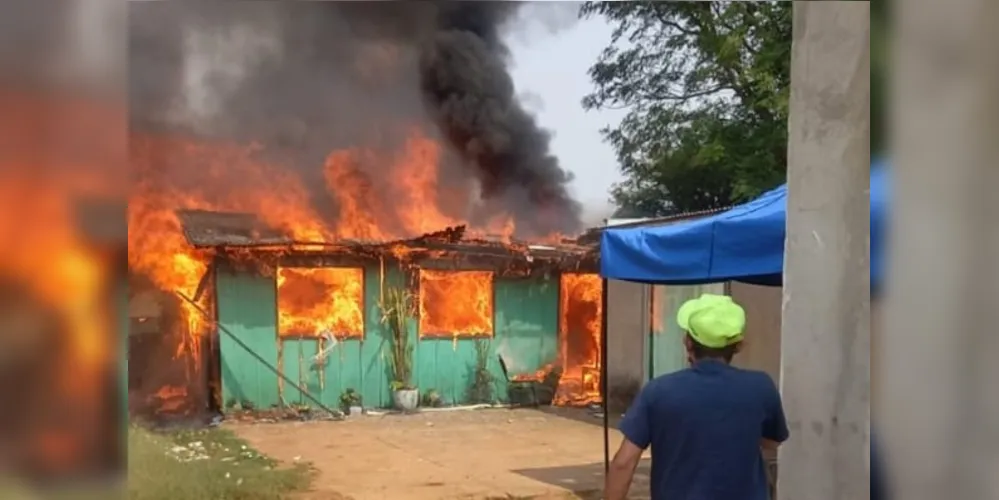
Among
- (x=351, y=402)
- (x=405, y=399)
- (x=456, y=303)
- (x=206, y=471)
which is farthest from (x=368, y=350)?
(x=206, y=471)

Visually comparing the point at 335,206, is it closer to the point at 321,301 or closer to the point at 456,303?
the point at 321,301

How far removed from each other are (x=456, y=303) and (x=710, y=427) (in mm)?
10874

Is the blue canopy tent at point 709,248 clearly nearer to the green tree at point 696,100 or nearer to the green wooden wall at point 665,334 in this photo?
the green tree at point 696,100

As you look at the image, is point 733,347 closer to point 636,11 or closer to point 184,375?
point 184,375

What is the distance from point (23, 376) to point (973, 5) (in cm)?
293

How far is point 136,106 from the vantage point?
47.8 feet

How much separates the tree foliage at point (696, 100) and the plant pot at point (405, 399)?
202 inches

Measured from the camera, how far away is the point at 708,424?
2656mm

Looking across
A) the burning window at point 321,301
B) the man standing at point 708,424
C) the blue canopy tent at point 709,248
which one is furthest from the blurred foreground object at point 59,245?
the burning window at point 321,301

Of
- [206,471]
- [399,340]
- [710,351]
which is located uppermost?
[710,351]

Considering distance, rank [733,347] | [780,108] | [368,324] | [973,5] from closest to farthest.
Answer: [973,5], [733,347], [780,108], [368,324]

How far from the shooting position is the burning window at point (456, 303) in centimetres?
1329

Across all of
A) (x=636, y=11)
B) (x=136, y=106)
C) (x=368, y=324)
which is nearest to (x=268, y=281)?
(x=368, y=324)

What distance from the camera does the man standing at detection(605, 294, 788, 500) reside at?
8.71 ft
